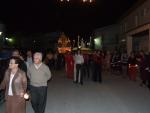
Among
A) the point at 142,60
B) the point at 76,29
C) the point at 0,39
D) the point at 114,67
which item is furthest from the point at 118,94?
the point at 76,29

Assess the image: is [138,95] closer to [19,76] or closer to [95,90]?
[95,90]

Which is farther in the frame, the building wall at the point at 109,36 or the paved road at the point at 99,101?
the building wall at the point at 109,36

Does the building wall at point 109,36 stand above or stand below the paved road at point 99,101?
above

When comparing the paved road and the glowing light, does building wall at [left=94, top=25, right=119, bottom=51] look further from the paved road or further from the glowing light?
the paved road

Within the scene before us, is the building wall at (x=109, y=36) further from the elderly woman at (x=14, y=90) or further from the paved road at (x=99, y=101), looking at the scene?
the elderly woman at (x=14, y=90)

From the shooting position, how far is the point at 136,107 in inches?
504

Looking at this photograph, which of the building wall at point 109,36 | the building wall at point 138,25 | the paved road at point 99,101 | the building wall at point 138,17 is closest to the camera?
the paved road at point 99,101

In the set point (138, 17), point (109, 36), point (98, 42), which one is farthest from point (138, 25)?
point (98, 42)

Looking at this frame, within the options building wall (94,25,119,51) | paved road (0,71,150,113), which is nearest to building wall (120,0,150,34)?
building wall (94,25,119,51)

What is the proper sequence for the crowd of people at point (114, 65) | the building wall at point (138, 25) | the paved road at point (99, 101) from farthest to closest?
the building wall at point (138, 25) < the crowd of people at point (114, 65) < the paved road at point (99, 101)

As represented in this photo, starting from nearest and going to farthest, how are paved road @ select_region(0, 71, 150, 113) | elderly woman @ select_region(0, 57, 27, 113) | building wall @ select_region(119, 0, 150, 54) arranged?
1. elderly woman @ select_region(0, 57, 27, 113)
2. paved road @ select_region(0, 71, 150, 113)
3. building wall @ select_region(119, 0, 150, 54)

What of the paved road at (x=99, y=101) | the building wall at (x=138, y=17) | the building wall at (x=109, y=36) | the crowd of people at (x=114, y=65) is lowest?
the paved road at (x=99, y=101)

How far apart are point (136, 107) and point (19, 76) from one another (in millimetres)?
5025

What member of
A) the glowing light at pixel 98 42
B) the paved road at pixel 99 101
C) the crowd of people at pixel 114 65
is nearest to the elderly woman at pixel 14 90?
the paved road at pixel 99 101
